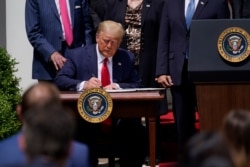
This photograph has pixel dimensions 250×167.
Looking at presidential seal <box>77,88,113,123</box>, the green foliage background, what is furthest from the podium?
the green foliage background

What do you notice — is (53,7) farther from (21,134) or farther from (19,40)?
(21,134)

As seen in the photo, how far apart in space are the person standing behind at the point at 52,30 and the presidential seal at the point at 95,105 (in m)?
1.14

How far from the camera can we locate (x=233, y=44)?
6848mm

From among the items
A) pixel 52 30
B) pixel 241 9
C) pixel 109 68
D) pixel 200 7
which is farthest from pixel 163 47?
pixel 52 30

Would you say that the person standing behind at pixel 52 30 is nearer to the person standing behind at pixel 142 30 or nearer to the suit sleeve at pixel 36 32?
the suit sleeve at pixel 36 32

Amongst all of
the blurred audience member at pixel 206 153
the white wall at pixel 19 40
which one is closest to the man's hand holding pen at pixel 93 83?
the white wall at pixel 19 40

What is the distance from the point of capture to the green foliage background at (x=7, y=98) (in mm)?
7824

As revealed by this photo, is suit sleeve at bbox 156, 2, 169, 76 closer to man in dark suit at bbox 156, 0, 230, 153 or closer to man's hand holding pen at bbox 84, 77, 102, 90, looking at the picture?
man in dark suit at bbox 156, 0, 230, 153

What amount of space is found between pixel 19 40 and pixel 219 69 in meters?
3.48

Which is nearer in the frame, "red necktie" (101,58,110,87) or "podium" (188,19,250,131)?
"podium" (188,19,250,131)

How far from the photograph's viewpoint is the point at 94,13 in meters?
8.46

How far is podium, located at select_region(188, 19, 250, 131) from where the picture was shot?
6.82 m

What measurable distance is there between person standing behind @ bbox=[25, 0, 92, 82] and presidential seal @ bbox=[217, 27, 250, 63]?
1.75m

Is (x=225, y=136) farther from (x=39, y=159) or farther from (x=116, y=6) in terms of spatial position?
(x=116, y=6)
